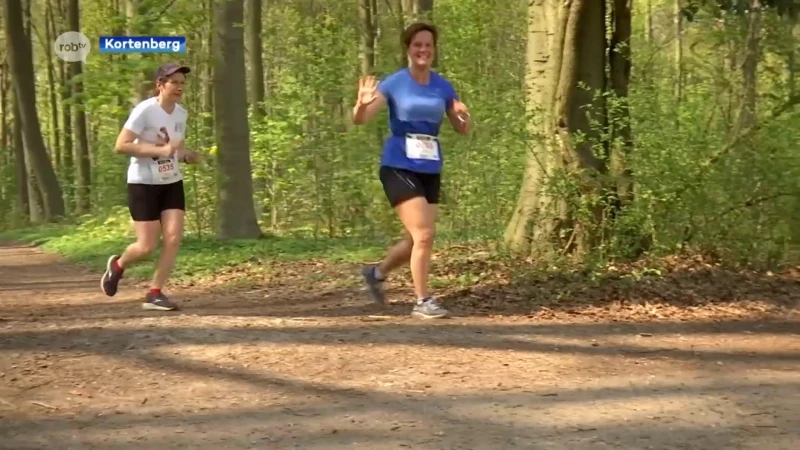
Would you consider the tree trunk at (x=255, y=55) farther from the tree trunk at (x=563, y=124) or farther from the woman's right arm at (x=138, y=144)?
the woman's right arm at (x=138, y=144)

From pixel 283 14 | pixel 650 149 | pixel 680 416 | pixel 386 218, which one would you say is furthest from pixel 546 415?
pixel 283 14

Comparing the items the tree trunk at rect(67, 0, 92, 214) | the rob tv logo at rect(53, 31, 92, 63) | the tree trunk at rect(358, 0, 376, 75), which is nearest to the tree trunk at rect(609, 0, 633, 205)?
the tree trunk at rect(358, 0, 376, 75)

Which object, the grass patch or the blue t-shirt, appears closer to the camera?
the blue t-shirt

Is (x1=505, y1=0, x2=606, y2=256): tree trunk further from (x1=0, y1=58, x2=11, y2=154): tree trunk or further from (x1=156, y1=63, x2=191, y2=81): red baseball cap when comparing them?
(x1=0, y1=58, x2=11, y2=154): tree trunk

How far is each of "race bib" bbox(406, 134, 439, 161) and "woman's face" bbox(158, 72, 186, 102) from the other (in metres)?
1.74

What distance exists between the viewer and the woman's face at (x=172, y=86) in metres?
7.02

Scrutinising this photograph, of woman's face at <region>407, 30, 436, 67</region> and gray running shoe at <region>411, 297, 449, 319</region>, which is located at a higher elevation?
woman's face at <region>407, 30, 436, 67</region>

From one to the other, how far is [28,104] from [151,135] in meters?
18.2

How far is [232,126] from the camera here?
13.7 m

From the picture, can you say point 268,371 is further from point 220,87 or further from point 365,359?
point 220,87

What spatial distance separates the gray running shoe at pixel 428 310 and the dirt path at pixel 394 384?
5.0 inches

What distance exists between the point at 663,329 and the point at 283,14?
713 inches

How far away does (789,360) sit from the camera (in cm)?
562

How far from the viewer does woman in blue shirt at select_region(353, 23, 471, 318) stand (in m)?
6.38
